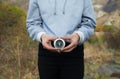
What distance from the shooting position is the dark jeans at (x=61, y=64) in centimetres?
172

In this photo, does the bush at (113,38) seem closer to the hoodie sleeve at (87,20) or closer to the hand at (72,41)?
the hoodie sleeve at (87,20)

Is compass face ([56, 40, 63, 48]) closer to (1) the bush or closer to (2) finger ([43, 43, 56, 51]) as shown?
(2) finger ([43, 43, 56, 51])

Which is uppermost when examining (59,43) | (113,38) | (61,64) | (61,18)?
(61,18)

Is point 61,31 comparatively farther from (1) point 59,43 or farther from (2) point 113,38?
(2) point 113,38

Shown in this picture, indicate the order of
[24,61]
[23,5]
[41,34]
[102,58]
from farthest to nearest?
[23,5] → [102,58] → [24,61] → [41,34]

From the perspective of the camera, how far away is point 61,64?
5.65 feet

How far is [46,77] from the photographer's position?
Result: 1.77 metres

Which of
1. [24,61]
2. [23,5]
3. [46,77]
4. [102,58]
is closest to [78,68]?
[46,77]

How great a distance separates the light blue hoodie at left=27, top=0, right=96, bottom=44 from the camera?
1745 mm

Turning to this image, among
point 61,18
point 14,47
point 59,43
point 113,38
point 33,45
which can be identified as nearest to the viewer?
point 59,43

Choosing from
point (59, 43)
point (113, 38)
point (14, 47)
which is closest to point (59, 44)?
point (59, 43)

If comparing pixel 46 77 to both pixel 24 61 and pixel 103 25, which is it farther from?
pixel 103 25

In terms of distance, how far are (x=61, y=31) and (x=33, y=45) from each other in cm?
281

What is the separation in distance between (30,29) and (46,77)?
0.24m
